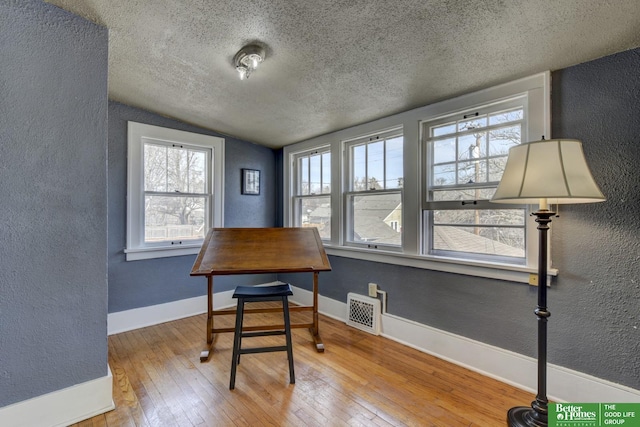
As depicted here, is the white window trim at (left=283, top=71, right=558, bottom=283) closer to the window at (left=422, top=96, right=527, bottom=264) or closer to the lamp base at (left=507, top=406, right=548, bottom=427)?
the window at (left=422, top=96, right=527, bottom=264)

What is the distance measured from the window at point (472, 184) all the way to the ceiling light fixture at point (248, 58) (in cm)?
155

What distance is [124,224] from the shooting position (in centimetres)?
302

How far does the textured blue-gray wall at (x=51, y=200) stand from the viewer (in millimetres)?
1545

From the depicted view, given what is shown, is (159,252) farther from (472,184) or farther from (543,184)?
(543,184)

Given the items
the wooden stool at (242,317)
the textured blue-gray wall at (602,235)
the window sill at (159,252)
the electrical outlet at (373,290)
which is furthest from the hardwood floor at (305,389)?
the window sill at (159,252)

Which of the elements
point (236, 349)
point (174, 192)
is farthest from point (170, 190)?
point (236, 349)

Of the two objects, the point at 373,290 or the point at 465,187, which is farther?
the point at 373,290

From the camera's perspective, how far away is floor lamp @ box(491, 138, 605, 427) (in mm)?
1354

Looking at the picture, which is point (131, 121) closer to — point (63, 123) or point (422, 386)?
point (63, 123)

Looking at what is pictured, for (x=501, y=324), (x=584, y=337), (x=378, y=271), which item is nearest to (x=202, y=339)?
(x=378, y=271)

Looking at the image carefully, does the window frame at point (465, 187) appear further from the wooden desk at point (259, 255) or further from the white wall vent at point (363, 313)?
the wooden desk at point (259, 255)

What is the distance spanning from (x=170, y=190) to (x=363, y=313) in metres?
2.61

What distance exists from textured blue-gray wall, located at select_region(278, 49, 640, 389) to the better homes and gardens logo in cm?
15

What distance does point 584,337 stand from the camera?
1.75 m
